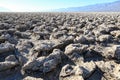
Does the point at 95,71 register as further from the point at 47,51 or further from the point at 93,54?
the point at 47,51

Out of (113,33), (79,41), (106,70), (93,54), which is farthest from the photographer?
(113,33)

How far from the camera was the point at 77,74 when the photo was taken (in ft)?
8.66

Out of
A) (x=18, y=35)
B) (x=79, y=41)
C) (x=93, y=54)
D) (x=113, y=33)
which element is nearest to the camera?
(x=93, y=54)

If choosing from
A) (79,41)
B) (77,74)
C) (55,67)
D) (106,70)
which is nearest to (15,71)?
(55,67)

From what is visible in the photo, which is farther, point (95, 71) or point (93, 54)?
point (93, 54)

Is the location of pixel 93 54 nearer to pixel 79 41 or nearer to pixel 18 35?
pixel 79 41

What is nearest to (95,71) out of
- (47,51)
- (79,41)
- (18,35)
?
(47,51)

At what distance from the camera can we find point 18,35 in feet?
19.1

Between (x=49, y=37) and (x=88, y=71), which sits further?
(x=49, y=37)

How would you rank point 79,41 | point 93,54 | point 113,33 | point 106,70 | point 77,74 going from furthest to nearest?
1. point 113,33
2. point 79,41
3. point 93,54
4. point 106,70
5. point 77,74

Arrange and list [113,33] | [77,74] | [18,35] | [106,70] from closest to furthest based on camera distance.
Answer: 1. [77,74]
2. [106,70]
3. [113,33]
4. [18,35]

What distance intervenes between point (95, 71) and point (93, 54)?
691mm

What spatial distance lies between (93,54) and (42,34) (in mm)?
2248

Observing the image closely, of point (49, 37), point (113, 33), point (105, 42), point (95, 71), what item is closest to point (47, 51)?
point (95, 71)
